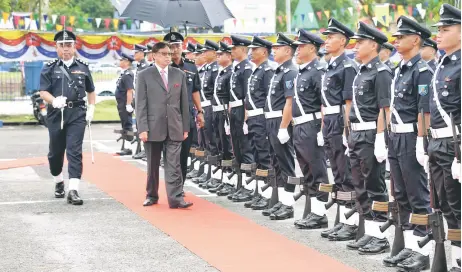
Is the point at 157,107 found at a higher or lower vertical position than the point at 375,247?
higher

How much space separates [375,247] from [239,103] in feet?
14.0

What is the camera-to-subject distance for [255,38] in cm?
1117

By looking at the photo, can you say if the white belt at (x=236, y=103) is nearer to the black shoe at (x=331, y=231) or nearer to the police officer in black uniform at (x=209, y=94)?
the police officer in black uniform at (x=209, y=94)

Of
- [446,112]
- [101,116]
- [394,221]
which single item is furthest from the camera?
[101,116]

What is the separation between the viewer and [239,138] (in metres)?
12.0

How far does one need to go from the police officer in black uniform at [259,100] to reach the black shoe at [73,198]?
2.25 meters

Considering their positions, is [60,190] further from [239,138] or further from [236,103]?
[236,103]

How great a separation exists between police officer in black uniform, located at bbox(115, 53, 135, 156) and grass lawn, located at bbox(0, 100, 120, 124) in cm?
1040

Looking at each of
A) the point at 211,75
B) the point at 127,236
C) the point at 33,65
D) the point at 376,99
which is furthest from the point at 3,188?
the point at 33,65

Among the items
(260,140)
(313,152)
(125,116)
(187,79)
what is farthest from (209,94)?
(125,116)

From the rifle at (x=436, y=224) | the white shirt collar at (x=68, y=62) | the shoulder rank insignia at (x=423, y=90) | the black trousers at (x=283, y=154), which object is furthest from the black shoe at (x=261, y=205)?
the shoulder rank insignia at (x=423, y=90)

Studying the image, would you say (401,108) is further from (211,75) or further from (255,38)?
(211,75)

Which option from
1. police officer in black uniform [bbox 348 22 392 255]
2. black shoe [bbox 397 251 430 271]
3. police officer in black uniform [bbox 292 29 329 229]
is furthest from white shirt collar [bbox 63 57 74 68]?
black shoe [bbox 397 251 430 271]

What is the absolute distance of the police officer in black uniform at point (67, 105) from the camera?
1151cm
